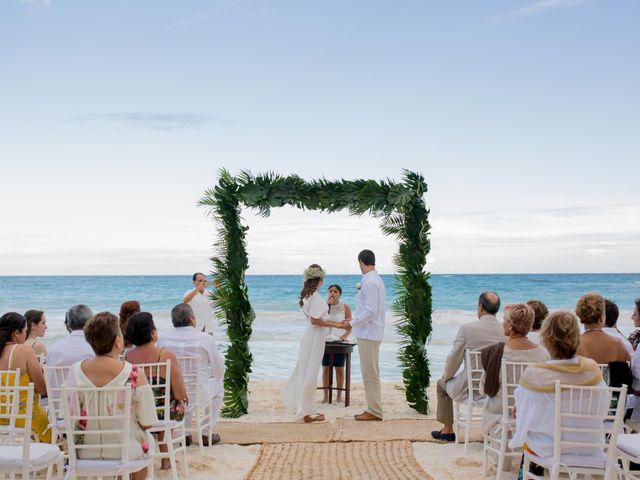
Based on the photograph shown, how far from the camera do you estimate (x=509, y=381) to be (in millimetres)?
6348

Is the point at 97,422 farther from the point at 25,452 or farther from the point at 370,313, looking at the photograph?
the point at 370,313

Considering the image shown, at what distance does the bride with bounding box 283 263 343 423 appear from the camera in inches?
354

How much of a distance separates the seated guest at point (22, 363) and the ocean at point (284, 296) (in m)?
11.3

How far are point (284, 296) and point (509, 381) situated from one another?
114 ft

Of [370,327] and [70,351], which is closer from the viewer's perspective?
[70,351]

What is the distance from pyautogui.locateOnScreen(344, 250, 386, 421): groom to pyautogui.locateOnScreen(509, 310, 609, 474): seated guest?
4.09 meters

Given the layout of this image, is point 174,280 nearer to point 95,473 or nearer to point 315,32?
point 315,32

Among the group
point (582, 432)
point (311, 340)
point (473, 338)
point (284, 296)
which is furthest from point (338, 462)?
point (284, 296)

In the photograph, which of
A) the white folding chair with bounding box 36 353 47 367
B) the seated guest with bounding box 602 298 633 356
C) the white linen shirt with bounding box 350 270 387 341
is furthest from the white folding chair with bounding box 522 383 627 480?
the white linen shirt with bounding box 350 270 387 341

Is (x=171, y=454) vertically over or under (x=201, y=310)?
under

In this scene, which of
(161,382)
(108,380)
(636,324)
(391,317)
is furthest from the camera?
(391,317)

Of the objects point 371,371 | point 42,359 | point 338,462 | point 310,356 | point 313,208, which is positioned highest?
point 313,208

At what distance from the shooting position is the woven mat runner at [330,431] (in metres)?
7.97

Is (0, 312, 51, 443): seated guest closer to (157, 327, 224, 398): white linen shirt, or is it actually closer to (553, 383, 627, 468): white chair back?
(157, 327, 224, 398): white linen shirt
